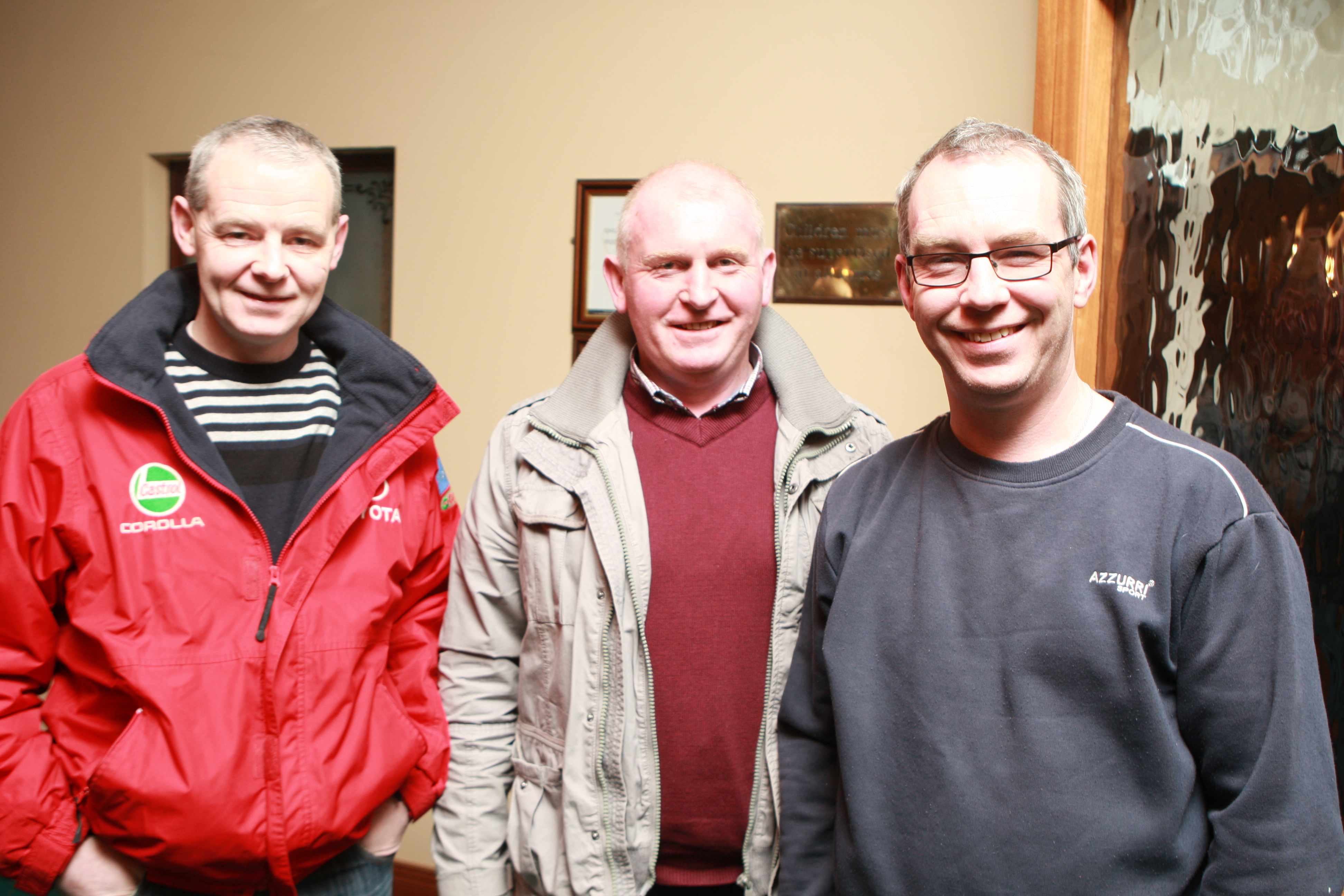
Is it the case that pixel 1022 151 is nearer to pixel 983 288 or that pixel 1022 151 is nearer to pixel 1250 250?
pixel 983 288

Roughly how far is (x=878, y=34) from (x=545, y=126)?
0.91m

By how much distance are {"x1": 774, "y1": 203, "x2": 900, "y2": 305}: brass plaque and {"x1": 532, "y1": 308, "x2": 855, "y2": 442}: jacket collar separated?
86cm

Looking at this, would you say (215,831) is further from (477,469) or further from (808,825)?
(477,469)

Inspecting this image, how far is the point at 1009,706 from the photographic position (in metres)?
1.03

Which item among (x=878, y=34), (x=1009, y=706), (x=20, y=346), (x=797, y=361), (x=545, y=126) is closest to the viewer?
(x=1009, y=706)

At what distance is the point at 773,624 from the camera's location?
139 centimetres

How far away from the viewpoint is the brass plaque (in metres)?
2.41

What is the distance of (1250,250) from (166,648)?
5.82 feet

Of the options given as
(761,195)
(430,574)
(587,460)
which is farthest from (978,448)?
(761,195)

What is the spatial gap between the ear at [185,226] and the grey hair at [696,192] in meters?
0.61

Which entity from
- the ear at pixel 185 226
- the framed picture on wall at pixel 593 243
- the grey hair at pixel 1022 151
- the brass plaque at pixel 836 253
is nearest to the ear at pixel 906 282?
the grey hair at pixel 1022 151

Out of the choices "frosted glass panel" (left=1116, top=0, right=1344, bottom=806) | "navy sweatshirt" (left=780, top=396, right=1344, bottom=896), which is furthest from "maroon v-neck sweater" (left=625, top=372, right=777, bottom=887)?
"frosted glass panel" (left=1116, top=0, right=1344, bottom=806)

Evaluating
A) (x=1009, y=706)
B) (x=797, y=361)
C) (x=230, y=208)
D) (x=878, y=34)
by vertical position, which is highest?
(x=878, y=34)

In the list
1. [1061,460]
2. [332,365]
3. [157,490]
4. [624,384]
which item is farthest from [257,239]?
[1061,460]
